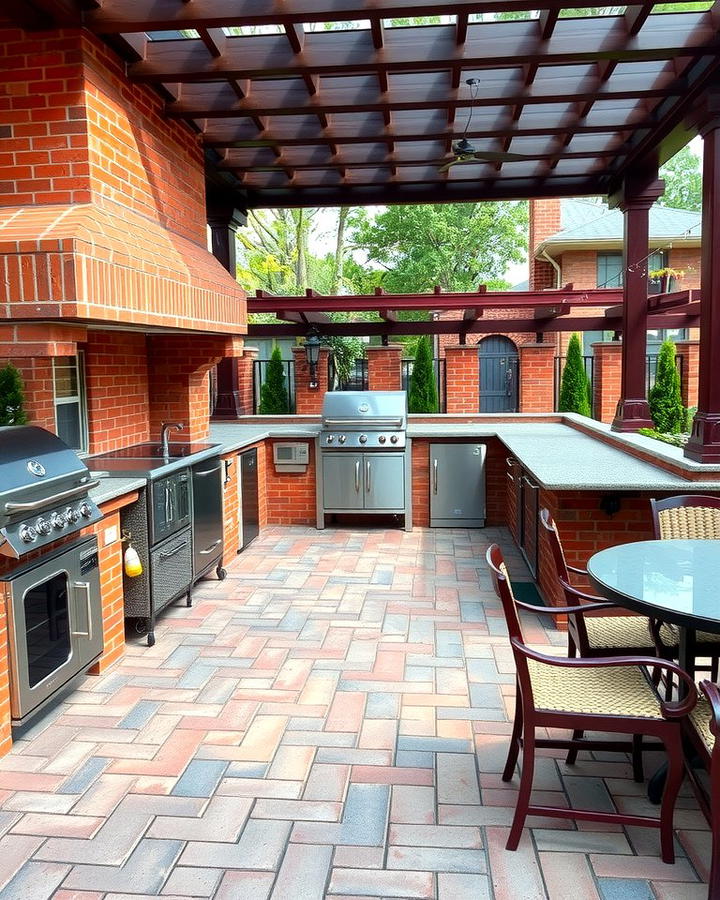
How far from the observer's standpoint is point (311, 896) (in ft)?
7.88

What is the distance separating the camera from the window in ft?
16.2

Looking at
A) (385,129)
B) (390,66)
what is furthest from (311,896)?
(385,129)

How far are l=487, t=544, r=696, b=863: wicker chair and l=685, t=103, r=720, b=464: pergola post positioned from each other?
2.66 meters

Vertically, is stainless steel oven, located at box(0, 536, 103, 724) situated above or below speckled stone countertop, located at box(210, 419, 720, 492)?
below

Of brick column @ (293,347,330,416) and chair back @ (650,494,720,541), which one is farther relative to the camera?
brick column @ (293,347,330,416)

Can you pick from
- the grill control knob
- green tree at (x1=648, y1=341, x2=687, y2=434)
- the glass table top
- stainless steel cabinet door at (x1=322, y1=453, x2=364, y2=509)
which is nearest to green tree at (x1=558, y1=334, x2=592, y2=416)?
green tree at (x1=648, y1=341, x2=687, y2=434)

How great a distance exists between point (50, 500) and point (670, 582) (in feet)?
8.67

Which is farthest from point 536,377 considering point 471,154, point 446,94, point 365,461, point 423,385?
point 446,94

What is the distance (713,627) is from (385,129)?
4.88 metres

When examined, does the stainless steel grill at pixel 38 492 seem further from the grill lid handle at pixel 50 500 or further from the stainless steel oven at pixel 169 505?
the stainless steel oven at pixel 169 505

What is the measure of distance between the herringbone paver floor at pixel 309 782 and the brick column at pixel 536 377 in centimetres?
495

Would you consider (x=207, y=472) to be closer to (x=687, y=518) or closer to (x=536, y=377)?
(x=687, y=518)

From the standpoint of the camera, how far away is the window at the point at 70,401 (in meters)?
4.95

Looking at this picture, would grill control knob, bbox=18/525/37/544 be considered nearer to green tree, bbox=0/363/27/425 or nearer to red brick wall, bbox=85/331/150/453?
green tree, bbox=0/363/27/425
